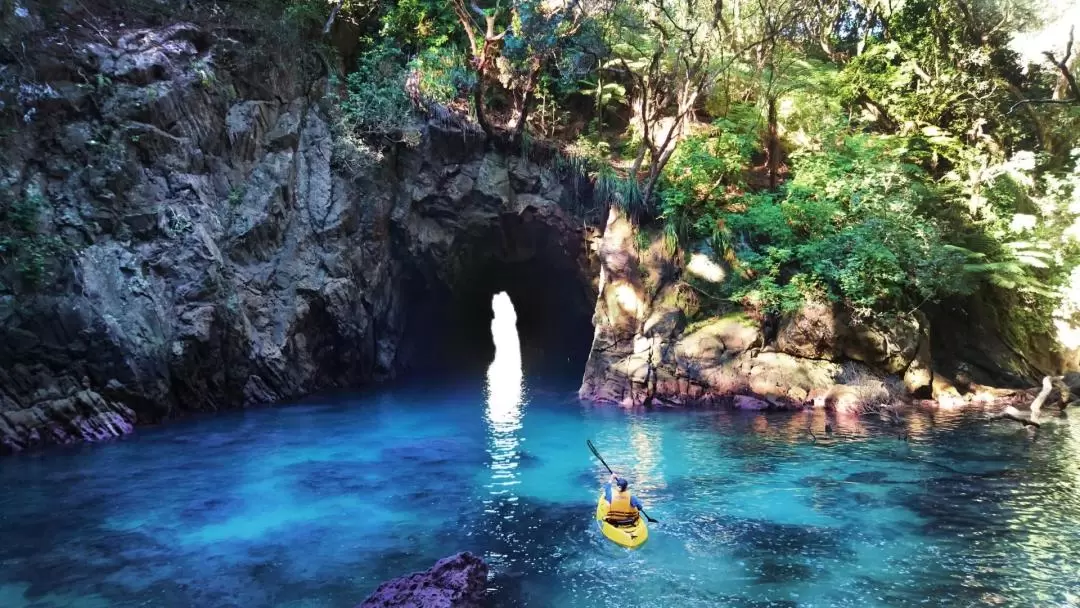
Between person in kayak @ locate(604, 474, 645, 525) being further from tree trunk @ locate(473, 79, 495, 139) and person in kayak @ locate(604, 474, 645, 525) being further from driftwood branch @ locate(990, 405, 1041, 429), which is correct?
tree trunk @ locate(473, 79, 495, 139)

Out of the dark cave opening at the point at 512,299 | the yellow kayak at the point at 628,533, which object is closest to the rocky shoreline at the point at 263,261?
the dark cave opening at the point at 512,299

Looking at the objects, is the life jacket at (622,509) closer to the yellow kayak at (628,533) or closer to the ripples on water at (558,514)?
the yellow kayak at (628,533)

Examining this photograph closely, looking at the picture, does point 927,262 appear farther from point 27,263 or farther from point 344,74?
point 27,263

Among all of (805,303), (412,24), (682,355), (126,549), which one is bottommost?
(126,549)

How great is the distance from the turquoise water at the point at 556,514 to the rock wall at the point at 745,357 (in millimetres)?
1603

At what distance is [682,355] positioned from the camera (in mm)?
18094

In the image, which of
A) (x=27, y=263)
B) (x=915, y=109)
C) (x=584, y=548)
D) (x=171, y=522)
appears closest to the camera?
(x=584, y=548)

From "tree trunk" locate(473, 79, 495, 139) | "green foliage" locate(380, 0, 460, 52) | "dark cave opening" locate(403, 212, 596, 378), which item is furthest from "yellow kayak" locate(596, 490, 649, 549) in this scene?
"green foliage" locate(380, 0, 460, 52)

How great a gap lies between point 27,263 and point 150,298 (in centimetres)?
268

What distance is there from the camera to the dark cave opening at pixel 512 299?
24.4 metres

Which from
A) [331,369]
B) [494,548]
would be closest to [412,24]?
[331,369]

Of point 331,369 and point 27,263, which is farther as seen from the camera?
point 331,369

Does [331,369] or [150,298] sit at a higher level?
[150,298]

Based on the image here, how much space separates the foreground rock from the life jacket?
210 cm
